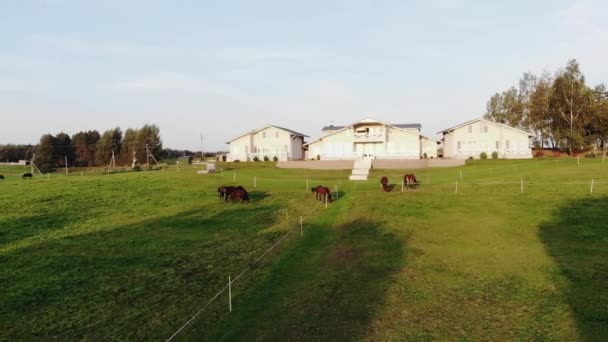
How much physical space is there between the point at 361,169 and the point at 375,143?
15.0 metres

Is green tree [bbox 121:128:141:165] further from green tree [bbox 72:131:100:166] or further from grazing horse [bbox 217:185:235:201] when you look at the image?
grazing horse [bbox 217:185:235:201]

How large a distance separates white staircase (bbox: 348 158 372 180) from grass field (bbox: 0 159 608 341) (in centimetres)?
1589

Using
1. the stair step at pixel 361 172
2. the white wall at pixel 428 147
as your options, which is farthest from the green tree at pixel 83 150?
the white wall at pixel 428 147

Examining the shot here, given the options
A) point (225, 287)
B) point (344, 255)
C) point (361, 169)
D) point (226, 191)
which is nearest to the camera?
point (225, 287)

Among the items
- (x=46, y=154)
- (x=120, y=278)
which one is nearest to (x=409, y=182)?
(x=120, y=278)

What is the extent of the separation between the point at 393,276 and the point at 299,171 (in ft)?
130

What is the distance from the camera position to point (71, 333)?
32.6 feet

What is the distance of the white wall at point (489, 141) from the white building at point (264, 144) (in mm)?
29368

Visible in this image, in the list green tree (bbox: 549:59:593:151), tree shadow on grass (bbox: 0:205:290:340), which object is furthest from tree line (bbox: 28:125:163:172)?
green tree (bbox: 549:59:593:151)

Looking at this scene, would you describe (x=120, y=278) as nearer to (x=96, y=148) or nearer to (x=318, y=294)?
(x=318, y=294)

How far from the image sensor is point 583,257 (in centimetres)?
1516

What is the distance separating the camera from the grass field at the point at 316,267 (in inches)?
405

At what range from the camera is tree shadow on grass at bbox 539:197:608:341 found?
407 inches

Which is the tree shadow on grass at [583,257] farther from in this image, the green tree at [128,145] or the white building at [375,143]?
the green tree at [128,145]
